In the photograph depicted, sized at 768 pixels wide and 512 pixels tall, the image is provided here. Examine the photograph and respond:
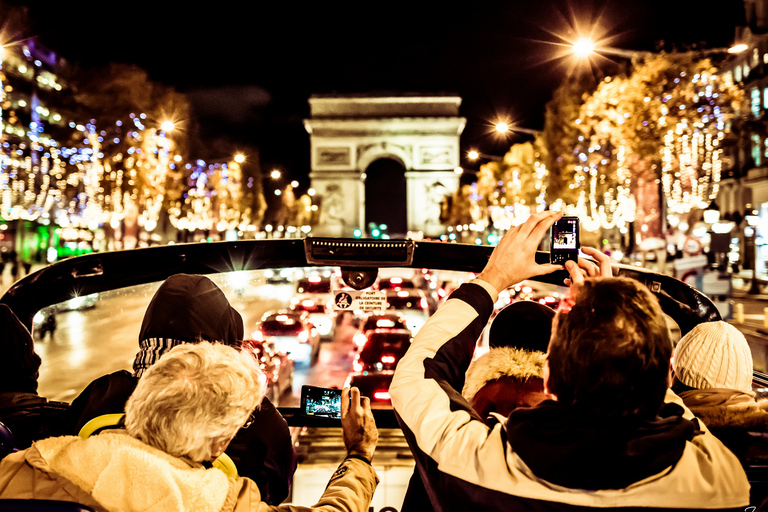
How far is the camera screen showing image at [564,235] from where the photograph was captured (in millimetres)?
2012

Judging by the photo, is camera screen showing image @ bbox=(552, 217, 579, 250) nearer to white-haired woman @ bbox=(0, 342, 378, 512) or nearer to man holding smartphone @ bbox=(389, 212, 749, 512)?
man holding smartphone @ bbox=(389, 212, 749, 512)

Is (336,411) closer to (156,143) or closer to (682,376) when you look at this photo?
(682,376)

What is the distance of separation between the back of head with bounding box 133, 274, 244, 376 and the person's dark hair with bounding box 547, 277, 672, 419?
4.45 ft

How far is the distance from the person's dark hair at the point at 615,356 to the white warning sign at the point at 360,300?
1.79m

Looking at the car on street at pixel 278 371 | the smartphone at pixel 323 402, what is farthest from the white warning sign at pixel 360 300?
the car on street at pixel 278 371

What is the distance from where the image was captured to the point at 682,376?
7.48ft

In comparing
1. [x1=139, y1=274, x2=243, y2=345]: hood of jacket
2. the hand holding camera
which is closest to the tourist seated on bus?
the hand holding camera

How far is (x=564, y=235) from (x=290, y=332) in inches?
361

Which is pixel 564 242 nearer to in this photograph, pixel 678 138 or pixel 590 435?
pixel 590 435

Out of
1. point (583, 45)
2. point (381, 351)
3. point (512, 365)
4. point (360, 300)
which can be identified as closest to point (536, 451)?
point (512, 365)

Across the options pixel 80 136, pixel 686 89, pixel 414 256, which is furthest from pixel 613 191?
pixel 414 256

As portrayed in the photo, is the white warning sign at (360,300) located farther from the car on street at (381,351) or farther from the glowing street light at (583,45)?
the glowing street light at (583,45)

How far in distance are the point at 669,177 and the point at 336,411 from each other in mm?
28394

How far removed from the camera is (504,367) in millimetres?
1919
